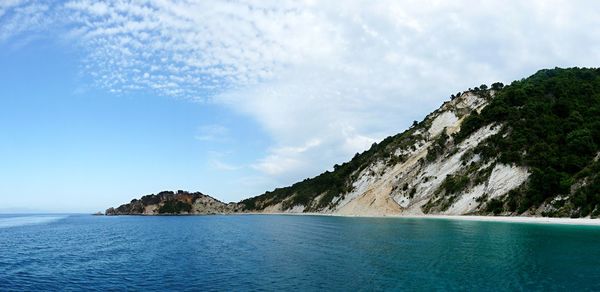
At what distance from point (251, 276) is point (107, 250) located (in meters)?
30.3

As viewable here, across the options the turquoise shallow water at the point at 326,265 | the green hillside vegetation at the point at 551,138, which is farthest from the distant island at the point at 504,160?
the turquoise shallow water at the point at 326,265

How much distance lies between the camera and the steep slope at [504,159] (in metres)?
93.1

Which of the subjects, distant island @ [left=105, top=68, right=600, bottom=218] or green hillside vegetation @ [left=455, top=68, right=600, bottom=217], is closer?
green hillside vegetation @ [left=455, top=68, right=600, bottom=217]

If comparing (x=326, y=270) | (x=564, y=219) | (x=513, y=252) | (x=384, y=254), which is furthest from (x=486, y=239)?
(x=564, y=219)

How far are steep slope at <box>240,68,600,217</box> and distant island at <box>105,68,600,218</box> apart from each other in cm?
24

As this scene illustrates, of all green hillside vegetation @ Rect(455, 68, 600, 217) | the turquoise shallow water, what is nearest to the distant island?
green hillside vegetation @ Rect(455, 68, 600, 217)

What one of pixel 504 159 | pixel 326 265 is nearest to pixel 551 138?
pixel 504 159

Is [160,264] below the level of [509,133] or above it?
below

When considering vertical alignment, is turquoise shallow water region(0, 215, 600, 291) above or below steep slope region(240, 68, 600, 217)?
below

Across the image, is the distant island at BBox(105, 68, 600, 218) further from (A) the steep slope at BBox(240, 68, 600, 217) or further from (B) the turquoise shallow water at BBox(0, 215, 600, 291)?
(B) the turquoise shallow water at BBox(0, 215, 600, 291)

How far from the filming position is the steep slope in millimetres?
93119

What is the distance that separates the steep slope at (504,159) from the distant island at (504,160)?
0.24m

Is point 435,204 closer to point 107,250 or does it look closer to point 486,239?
point 486,239

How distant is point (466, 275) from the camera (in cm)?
3338
